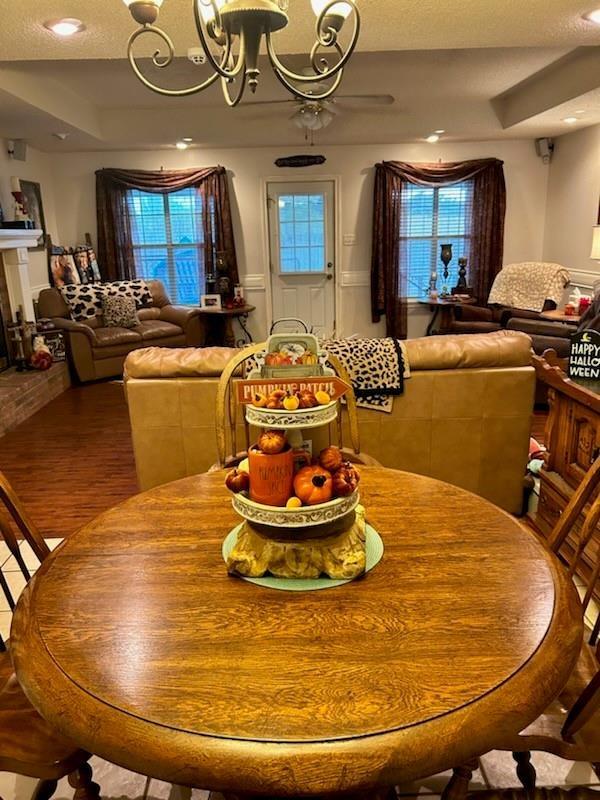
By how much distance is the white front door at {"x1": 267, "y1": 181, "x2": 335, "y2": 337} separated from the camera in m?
7.11

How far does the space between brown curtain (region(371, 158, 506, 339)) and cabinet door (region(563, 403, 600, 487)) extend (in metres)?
4.93

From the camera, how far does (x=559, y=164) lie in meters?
6.73

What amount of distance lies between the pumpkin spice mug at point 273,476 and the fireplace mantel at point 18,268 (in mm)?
5100

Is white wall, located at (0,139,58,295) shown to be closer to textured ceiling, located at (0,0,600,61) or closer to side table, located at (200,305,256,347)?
side table, located at (200,305,256,347)

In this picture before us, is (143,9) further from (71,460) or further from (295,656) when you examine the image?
(71,460)

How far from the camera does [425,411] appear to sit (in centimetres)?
269

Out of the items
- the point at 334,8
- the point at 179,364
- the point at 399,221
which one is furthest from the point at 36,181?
the point at 334,8

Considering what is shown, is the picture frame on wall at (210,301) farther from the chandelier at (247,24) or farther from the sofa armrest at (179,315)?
the chandelier at (247,24)

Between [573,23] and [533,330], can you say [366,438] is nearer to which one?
[573,23]

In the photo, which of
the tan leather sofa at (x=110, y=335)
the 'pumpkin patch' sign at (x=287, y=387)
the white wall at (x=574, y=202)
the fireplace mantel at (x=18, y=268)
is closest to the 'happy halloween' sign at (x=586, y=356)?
the 'pumpkin patch' sign at (x=287, y=387)

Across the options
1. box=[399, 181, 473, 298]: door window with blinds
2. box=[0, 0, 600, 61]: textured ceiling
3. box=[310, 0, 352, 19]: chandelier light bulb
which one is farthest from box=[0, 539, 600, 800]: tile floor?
box=[399, 181, 473, 298]: door window with blinds

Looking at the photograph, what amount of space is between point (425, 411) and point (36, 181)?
18.9ft

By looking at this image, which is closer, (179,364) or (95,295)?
(179,364)

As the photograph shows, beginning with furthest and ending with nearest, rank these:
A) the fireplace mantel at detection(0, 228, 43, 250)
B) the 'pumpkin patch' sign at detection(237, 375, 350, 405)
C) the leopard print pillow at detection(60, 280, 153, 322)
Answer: the leopard print pillow at detection(60, 280, 153, 322) → the fireplace mantel at detection(0, 228, 43, 250) → the 'pumpkin patch' sign at detection(237, 375, 350, 405)
